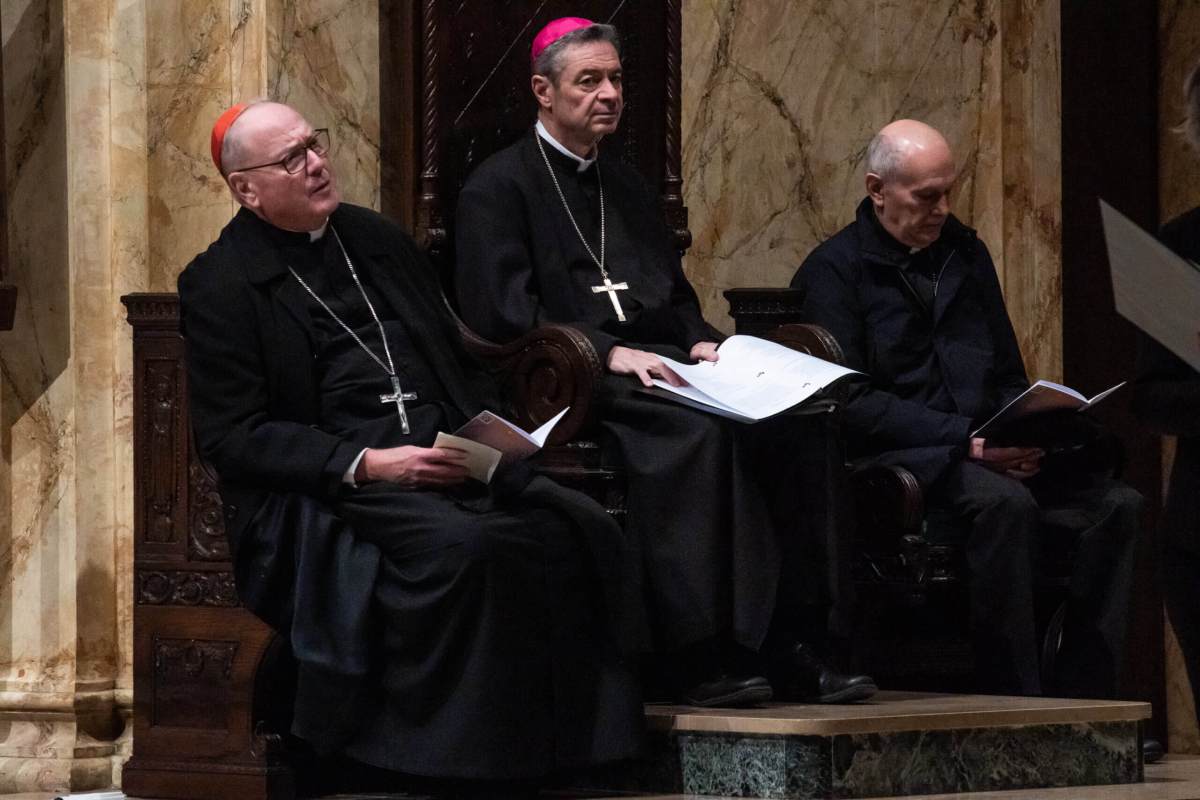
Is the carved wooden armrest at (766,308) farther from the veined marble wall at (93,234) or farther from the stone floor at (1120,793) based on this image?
the stone floor at (1120,793)

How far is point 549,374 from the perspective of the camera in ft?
17.9

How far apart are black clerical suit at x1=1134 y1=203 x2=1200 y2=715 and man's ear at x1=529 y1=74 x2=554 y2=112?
215 cm

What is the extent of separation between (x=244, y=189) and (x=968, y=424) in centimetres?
208

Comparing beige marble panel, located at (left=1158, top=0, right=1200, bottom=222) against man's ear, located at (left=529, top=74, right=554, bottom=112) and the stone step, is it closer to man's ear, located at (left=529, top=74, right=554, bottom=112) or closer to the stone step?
man's ear, located at (left=529, top=74, right=554, bottom=112)

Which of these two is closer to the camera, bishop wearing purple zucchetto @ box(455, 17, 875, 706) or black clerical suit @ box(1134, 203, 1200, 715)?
black clerical suit @ box(1134, 203, 1200, 715)

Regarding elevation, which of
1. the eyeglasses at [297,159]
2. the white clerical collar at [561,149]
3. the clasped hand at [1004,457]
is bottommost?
the clasped hand at [1004,457]

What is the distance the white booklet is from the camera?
19.2 feet

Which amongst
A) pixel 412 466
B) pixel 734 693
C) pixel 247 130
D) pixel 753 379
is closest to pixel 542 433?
pixel 412 466

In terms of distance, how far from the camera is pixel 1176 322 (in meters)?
3.67

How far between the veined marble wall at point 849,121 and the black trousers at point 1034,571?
1491 mm

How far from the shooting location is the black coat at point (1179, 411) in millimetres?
4168

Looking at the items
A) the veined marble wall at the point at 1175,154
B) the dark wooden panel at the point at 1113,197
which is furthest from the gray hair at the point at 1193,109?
the veined marble wall at the point at 1175,154

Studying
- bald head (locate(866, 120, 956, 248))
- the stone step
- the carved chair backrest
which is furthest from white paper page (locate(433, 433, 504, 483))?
bald head (locate(866, 120, 956, 248))

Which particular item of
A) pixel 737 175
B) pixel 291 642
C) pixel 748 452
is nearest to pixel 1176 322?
pixel 748 452
